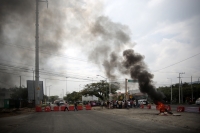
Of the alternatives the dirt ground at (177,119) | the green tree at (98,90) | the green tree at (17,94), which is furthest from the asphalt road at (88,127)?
the green tree at (98,90)

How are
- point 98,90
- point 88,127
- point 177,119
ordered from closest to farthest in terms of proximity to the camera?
point 88,127, point 177,119, point 98,90

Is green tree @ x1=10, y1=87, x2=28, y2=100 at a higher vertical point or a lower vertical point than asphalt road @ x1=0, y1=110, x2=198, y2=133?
lower

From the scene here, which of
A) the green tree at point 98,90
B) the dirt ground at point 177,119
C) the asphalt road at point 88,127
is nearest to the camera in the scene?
the asphalt road at point 88,127

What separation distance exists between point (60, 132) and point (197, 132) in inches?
276

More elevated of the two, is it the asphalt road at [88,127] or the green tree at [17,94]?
the asphalt road at [88,127]

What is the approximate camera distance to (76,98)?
335ft

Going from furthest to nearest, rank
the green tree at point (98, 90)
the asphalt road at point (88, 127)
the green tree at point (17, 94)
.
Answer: the green tree at point (98, 90)
the green tree at point (17, 94)
the asphalt road at point (88, 127)

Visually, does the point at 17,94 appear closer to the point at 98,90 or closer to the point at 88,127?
the point at 98,90

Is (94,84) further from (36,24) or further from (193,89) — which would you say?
(36,24)

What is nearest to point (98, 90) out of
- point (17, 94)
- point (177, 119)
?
point (17, 94)

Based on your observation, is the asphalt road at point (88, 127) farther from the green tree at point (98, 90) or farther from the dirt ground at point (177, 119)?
the green tree at point (98, 90)

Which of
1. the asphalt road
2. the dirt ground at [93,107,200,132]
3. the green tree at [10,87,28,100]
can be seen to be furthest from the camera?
the green tree at [10,87,28,100]

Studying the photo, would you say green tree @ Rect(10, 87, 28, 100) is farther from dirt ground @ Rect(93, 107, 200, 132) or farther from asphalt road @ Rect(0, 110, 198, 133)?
dirt ground @ Rect(93, 107, 200, 132)

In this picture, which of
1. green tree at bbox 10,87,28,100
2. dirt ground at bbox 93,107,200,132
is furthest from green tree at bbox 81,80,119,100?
dirt ground at bbox 93,107,200,132
